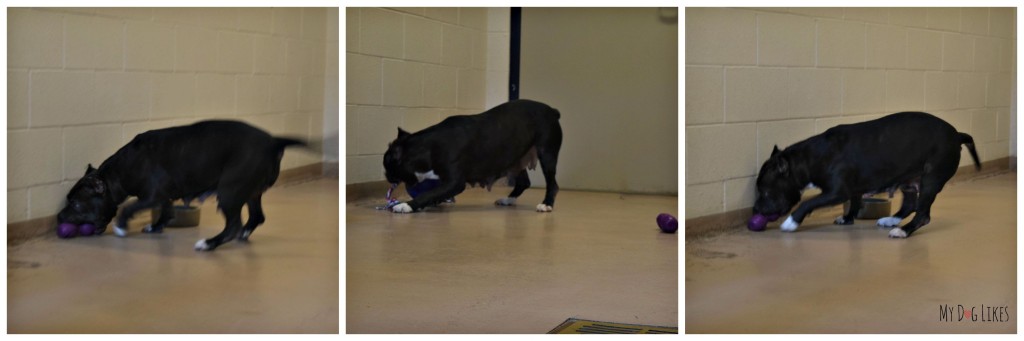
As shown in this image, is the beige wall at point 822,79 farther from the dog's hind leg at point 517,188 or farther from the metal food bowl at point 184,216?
the metal food bowl at point 184,216

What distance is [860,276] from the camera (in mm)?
2893

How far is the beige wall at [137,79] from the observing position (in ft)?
9.15

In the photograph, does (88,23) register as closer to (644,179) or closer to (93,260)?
(93,260)

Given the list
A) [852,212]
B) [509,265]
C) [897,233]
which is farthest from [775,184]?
[509,265]

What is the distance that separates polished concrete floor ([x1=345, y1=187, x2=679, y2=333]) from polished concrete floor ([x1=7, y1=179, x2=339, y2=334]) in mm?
188

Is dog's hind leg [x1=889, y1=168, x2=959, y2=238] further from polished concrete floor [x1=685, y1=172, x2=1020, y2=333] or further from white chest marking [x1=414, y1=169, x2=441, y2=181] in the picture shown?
white chest marking [x1=414, y1=169, x2=441, y2=181]

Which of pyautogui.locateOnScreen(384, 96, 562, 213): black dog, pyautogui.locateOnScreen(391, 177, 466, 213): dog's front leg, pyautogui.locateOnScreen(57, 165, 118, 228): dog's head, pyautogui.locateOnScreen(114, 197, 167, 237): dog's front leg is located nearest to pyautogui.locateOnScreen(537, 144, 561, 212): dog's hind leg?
pyautogui.locateOnScreen(384, 96, 562, 213): black dog

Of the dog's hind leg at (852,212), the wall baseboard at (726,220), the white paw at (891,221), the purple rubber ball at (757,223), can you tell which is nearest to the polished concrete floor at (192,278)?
the wall baseboard at (726,220)

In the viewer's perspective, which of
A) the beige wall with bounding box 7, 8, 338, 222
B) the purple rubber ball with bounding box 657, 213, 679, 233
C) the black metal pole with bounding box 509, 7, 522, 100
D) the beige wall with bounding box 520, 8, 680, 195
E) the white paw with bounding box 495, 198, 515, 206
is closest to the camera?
the beige wall with bounding box 7, 8, 338, 222

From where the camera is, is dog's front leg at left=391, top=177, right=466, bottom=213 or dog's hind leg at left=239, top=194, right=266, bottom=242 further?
dog's front leg at left=391, top=177, right=466, bottom=213

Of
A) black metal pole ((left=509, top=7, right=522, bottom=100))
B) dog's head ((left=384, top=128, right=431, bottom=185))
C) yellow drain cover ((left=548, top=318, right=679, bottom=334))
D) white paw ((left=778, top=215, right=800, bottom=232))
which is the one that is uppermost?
black metal pole ((left=509, top=7, right=522, bottom=100))

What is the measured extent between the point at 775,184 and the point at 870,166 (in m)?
0.31

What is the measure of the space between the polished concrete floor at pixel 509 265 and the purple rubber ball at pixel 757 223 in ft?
1.09

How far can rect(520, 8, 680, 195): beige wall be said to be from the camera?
10.7 ft
